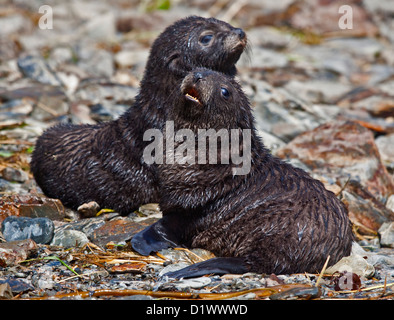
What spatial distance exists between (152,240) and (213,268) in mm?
795

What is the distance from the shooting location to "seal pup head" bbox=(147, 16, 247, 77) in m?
7.52

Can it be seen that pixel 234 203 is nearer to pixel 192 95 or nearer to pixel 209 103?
pixel 209 103

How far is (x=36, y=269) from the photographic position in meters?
5.49

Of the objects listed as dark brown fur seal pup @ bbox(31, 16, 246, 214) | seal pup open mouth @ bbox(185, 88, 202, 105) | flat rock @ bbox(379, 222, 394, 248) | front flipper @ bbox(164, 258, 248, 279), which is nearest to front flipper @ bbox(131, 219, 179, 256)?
front flipper @ bbox(164, 258, 248, 279)

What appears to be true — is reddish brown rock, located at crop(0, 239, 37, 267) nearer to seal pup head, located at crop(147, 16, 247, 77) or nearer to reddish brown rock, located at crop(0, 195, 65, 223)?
reddish brown rock, located at crop(0, 195, 65, 223)

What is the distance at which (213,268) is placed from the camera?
5473 millimetres

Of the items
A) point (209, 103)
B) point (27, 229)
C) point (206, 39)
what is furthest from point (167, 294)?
point (206, 39)

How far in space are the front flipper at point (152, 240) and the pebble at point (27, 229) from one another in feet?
2.73

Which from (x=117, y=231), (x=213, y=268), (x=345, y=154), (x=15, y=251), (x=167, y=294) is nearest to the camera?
(x=167, y=294)

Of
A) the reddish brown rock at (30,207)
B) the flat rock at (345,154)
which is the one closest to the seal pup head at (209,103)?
the reddish brown rock at (30,207)

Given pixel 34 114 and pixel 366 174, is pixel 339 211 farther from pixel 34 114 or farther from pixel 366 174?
pixel 34 114

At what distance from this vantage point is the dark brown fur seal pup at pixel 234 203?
18.7ft
